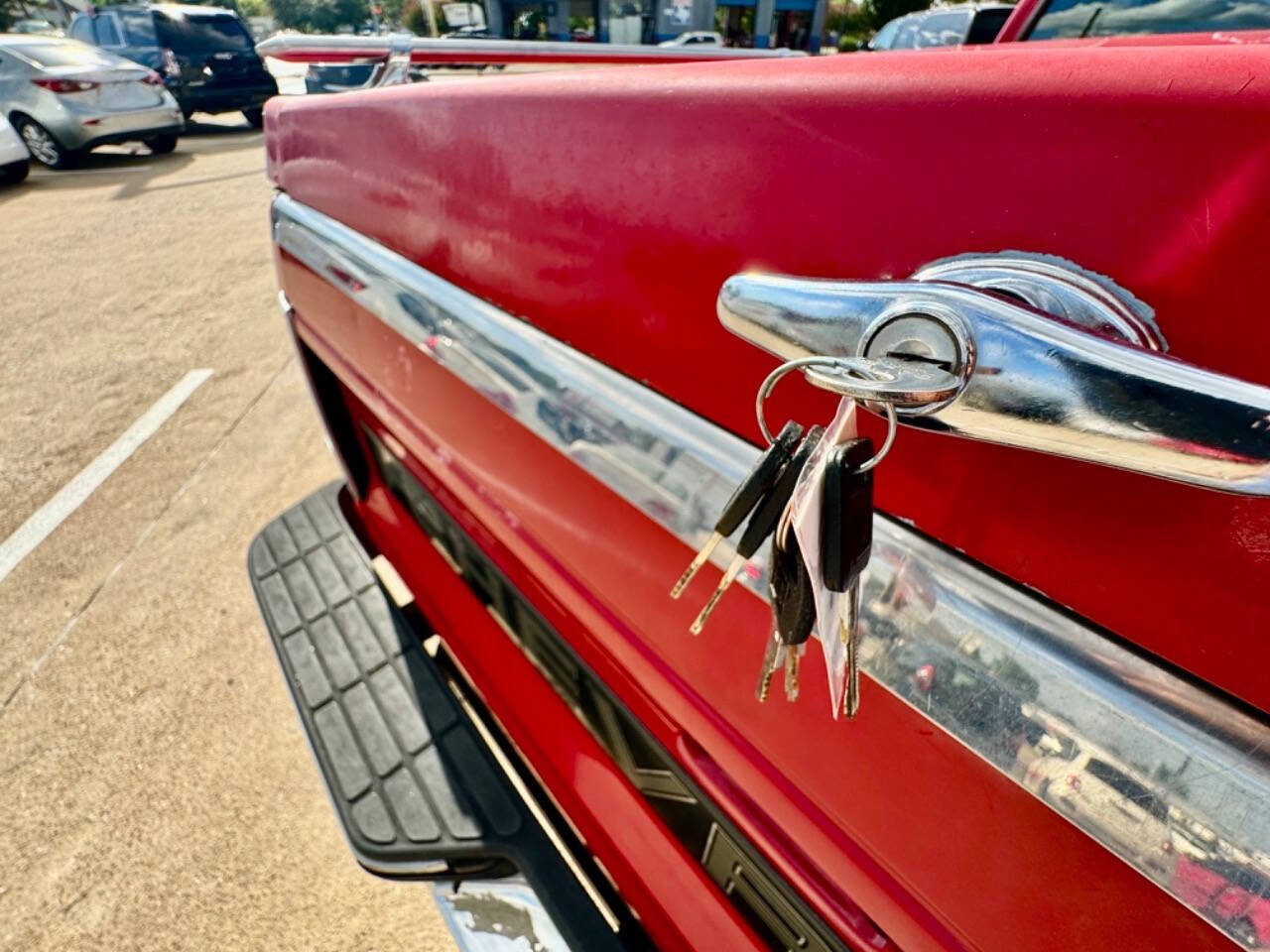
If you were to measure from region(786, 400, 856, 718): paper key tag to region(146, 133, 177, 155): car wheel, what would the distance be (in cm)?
1175

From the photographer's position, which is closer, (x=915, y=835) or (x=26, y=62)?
(x=915, y=835)

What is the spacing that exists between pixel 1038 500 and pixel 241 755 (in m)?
2.09

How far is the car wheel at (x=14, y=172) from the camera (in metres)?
7.63

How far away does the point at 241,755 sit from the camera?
74.0 inches

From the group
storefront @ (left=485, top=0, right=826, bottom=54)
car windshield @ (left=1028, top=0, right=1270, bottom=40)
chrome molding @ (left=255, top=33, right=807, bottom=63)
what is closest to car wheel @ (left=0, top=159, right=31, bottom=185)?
chrome molding @ (left=255, top=33, right=807, bottom=63)

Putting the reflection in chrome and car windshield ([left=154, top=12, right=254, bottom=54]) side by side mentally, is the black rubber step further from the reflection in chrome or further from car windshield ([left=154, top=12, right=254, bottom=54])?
car windshield ([left=154, top=12, right=254, bottom=54])

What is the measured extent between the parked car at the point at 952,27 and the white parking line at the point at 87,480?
11.4 feet

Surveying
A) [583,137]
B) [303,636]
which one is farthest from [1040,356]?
[303,636]

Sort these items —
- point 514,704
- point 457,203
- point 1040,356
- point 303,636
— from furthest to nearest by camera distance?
point 303,636 < point 514,704 < point 457,203 < point 1040,356

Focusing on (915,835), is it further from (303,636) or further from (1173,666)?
(303,636)

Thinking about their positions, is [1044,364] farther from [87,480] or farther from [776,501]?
[87,480]

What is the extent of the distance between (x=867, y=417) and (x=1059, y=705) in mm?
230

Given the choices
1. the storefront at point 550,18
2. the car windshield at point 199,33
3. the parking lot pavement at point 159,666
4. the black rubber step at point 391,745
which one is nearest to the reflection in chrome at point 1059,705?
the black rubber step at point 391,745

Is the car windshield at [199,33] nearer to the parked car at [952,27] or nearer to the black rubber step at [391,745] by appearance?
the parked car at [952,27]
